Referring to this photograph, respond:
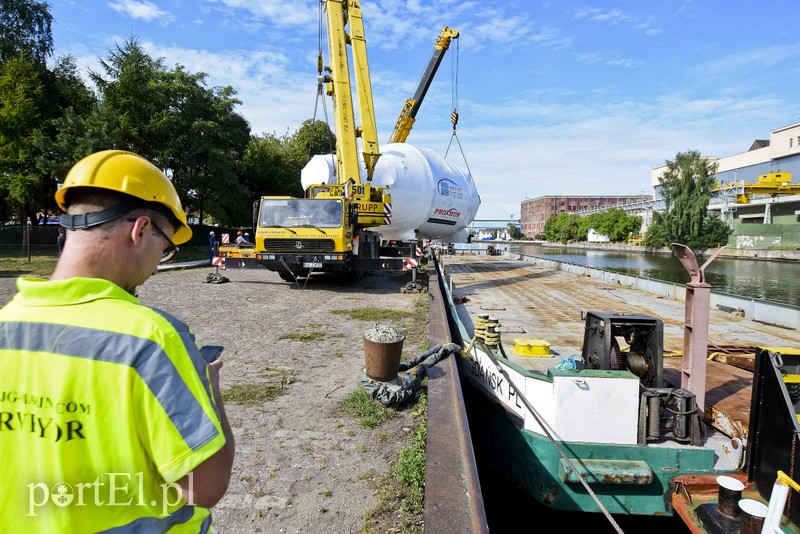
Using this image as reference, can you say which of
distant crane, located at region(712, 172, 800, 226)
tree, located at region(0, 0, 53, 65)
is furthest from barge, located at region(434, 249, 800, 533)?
distant crane, located at region(712, 172, 800, 226)

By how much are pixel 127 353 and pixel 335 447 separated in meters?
3.26

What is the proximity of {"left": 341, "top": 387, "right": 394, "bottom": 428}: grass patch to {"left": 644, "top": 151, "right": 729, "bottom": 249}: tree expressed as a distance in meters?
61.7

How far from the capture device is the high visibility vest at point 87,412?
1.07 metres

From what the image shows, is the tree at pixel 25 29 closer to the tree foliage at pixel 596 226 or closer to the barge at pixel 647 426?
the barge at pixel 647 426

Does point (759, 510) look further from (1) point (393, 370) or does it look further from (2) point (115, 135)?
(2) point (115, 135)

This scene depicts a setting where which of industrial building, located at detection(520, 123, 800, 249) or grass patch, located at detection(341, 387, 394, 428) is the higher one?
industrial building, located at detection(520, 123, 800, 249)

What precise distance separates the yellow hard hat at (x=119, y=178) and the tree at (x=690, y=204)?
64.7 meters

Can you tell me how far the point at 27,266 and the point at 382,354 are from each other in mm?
17898

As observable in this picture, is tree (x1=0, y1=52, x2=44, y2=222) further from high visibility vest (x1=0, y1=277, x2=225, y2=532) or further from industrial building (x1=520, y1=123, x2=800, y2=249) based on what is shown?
industrial building (x1=520, y1=123, x2=800, y2=249)

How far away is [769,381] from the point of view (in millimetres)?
3195

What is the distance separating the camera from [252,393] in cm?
520

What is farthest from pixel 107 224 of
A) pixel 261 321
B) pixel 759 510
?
pixel 261 321

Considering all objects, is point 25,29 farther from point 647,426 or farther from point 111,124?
point 647,426

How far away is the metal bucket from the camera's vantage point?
16.6ft
